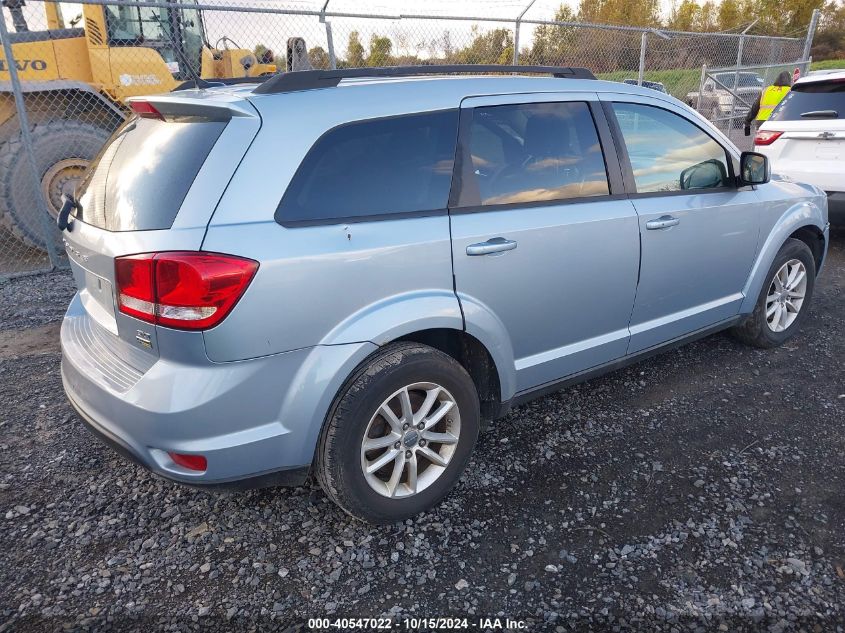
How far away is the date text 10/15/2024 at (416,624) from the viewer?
7.14ft

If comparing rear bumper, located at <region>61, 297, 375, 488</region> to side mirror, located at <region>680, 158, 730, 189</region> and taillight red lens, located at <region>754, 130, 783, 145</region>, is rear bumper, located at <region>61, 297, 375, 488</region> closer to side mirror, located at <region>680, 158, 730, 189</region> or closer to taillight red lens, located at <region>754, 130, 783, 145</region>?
side mirror, located at <region>680, 158, 730, 189</region>

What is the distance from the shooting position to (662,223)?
3318mm

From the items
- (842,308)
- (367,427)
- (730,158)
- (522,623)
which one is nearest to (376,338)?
(367,427)

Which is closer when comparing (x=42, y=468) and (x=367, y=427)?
(x=367, y=427)

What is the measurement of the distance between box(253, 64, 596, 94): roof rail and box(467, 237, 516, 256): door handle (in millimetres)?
870

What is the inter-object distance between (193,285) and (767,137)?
21.0ft

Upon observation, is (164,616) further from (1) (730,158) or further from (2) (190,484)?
(1) (730,158)

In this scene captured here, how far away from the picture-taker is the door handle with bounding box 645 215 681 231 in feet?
10.7

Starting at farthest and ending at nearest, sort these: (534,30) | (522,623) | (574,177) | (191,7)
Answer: (534,30) → (191,7) → (574,177) → (522,623)

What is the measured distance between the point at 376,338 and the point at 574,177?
1396mm

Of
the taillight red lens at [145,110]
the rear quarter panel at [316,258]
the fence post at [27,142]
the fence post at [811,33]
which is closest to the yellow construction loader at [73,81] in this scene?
the fence post at [27,142]

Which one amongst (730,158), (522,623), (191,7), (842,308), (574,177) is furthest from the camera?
(191,7)

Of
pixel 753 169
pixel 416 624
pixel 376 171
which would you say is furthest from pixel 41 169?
pixel 753 169

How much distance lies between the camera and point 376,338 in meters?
2.36
